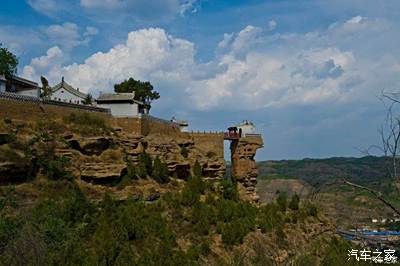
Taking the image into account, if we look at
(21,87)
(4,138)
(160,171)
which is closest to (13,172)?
(4,138)

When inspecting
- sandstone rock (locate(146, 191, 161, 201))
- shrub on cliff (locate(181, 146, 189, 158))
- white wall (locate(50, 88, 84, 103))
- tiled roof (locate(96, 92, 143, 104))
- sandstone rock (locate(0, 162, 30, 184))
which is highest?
white wall (locate(50, 88, 84, 103))

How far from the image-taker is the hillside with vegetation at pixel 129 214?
18812mm

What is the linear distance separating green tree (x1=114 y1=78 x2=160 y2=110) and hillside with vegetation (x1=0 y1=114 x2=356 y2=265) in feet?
37.7

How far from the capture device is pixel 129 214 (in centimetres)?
2297

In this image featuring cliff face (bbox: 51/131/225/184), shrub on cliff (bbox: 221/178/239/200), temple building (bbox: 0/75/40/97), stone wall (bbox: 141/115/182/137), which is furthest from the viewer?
stone wall (bbox: 141/115/182/137)

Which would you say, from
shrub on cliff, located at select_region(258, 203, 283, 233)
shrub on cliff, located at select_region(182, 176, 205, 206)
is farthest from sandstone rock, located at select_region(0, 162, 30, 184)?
shrub on cliff, located at select_region(258, 203, 283, 233)

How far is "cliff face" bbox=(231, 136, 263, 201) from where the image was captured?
118 ft

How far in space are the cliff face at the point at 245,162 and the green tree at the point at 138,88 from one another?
30.8 ft

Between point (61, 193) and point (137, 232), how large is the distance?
4.71 meters

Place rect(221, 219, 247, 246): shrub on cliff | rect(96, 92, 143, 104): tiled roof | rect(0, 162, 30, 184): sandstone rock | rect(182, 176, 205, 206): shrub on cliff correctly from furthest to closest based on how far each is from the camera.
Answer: rect(96, 92, 143, 104): tiled roof < rect(182, 176, 205, 206): shrub on cliff < rect(221, 219, 247, 246): shrub on cliff < rect(0, 162, 30, 184): sandstone rock

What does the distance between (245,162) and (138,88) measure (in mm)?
12056

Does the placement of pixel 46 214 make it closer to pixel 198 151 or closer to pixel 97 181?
pixel 97 181

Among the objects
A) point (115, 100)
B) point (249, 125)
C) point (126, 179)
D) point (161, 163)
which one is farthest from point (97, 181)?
point (249, 125)

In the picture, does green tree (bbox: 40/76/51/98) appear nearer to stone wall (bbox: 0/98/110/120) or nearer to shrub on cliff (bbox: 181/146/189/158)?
stone wall (bbox: 0/98/110/120)
